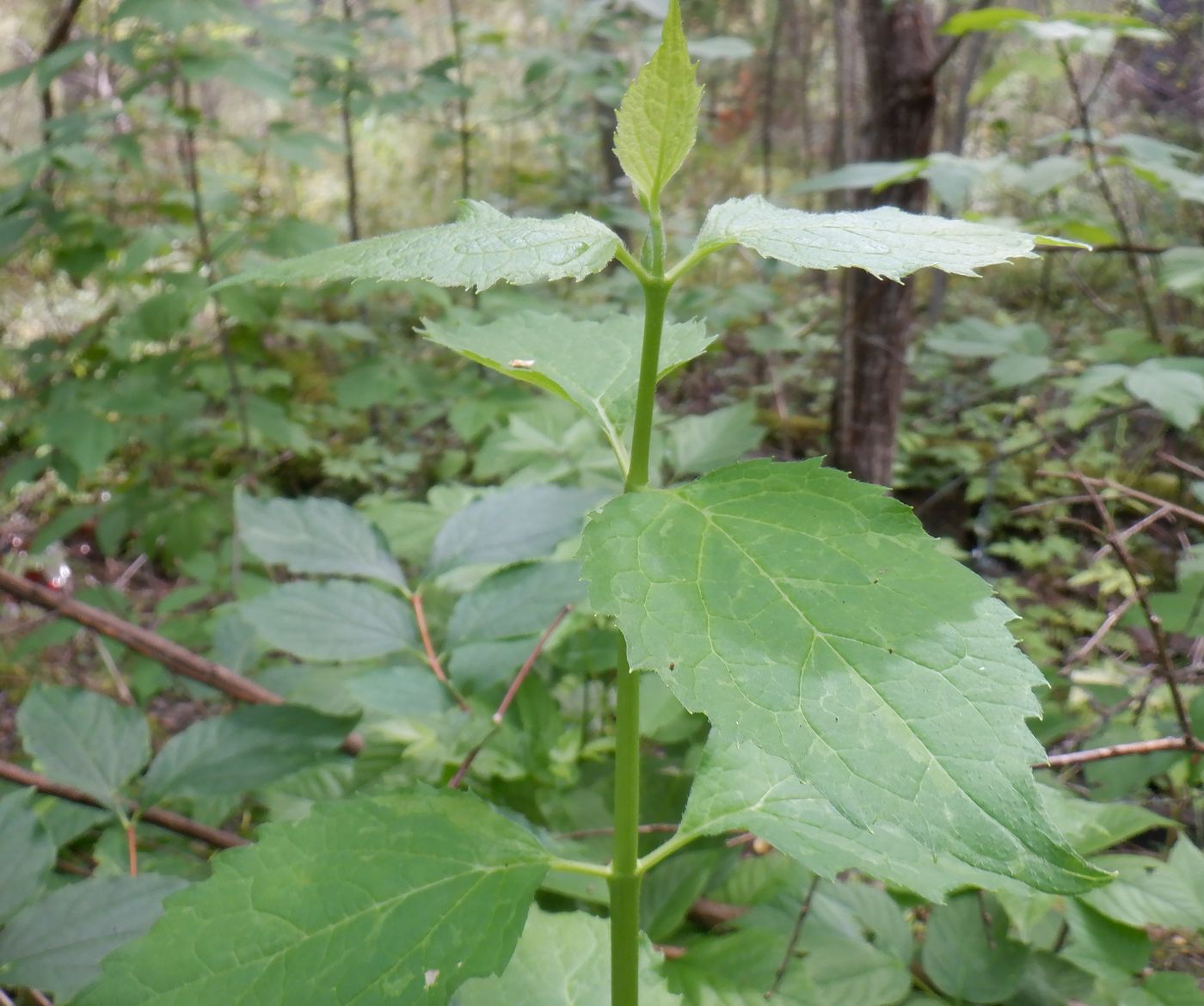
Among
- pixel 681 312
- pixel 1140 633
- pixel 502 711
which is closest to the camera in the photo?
pixel 502 711

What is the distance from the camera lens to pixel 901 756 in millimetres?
396

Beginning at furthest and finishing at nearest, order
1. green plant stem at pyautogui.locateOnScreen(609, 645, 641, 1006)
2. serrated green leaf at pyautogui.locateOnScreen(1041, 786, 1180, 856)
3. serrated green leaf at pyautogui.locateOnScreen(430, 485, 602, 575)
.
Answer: serrated green leaf at pyautogui.locateOnScreen(430, 485, 602, 575) → serrated green leaf at pyautogui.locateOnScreen(1041, 786, 1180, 856) → green plant stem at pyautogui.locateOnScreen(609, 645, 641, 1006)

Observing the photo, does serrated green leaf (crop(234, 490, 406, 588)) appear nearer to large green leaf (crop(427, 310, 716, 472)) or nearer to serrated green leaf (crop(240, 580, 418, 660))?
serrated green leaf (crop(240, 580, 418, 660))

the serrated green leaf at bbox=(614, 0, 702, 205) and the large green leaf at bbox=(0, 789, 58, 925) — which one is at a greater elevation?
the serrated green leaf at bbox=(614, 0, 702, 205)

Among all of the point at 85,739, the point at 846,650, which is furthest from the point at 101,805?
the point at 846,650

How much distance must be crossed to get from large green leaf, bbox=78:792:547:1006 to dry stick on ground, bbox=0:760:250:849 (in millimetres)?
364

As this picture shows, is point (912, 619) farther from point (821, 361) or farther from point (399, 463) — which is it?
point (821, 361)

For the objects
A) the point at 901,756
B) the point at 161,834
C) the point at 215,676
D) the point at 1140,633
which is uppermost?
the point at 901,756

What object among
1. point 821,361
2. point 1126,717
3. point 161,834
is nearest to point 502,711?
point 161,834

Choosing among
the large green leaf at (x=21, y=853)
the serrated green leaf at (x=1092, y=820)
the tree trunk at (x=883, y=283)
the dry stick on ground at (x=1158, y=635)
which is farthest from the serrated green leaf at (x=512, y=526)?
the tree trunk at (x=883, y=283)

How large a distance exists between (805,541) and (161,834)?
4.15ft

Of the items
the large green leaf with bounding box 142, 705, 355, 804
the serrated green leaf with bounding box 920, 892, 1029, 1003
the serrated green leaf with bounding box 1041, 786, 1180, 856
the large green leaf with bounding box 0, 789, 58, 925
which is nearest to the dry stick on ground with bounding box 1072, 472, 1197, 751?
the serrated green leaf with bounding box 1041, 786, 1180, 856

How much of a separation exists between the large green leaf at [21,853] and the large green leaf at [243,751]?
0.45 ft

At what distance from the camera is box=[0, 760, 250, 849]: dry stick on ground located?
95cm
